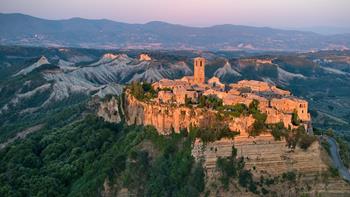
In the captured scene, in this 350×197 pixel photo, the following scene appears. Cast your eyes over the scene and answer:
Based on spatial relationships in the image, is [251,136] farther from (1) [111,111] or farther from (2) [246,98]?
(1) [111,111]

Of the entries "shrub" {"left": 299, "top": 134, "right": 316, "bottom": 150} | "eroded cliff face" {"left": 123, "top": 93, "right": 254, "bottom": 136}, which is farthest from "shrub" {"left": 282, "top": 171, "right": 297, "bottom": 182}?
"eroded cliff face" {"left": 123, "top": 93, "right": 254, "bottom": 136}

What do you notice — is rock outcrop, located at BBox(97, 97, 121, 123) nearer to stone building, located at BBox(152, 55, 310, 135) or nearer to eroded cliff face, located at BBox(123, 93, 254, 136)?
eroded cliff face, located at BBox(123, 93, 254, 136)

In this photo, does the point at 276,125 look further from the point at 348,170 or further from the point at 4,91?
the point at 4,91

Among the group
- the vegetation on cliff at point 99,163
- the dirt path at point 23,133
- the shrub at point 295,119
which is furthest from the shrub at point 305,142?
the dirt path at point 23,133

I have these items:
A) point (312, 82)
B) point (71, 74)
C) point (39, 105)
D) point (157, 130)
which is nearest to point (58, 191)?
point (157, 130)

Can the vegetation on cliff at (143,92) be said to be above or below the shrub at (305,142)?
above

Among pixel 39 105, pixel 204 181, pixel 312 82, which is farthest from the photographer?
pixel 312 82

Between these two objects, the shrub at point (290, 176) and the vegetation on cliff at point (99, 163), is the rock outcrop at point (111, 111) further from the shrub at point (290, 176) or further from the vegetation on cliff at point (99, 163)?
the shrub at point (290, 176)

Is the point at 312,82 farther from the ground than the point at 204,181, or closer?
closer

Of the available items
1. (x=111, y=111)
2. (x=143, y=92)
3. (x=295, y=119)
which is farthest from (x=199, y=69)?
(x=295, y=119)
